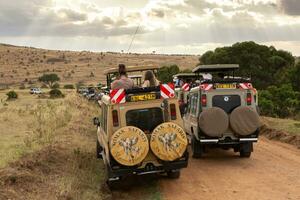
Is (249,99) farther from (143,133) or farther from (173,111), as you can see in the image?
(143,133)

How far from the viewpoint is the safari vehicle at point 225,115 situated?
13.4 meters

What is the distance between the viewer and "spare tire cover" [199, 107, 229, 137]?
A: 13.3 meters

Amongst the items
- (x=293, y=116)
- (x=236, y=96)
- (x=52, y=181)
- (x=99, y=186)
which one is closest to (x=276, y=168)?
(x=236, y=96)

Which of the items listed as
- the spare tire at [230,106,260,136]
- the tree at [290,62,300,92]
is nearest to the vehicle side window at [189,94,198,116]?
the spare tire at [230,106,260,136]

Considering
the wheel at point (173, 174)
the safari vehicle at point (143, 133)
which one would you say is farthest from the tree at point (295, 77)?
the safari vehicle at point (143, 133)

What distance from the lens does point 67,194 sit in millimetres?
9250

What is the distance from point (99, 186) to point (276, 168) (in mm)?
4896

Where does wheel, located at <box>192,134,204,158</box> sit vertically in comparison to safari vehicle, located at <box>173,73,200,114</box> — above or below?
below

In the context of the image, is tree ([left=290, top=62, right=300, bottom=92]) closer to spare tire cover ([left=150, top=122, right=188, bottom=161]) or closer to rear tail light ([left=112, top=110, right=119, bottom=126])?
spare tire cover ([left=150, top=122, right=188, bottom=161])

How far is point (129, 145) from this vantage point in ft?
31.9

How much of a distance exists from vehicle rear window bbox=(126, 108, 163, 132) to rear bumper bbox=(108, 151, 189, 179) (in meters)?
0.81

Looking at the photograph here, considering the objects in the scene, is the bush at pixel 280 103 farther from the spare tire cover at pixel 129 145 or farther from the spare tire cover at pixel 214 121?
the spare tire cover at pixel 129 145

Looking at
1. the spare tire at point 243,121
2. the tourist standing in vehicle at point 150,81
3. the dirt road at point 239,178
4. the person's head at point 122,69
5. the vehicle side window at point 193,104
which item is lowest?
the dirt road at point 239,178

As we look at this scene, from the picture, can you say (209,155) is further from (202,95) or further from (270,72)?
(270,72)
